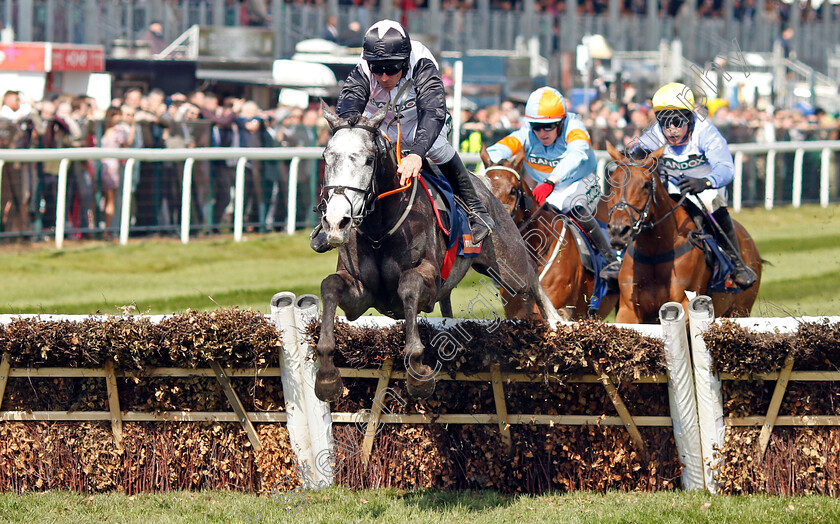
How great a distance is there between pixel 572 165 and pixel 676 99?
2.53 ft

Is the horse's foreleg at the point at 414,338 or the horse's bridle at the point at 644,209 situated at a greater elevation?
the horse's bridle at the point at 644,209

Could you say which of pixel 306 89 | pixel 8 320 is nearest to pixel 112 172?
pixel 306 89

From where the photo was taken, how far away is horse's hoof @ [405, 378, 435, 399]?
16.0 feet

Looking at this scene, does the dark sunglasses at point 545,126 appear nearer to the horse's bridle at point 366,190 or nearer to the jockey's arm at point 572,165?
the jockey's arm at point 572,165

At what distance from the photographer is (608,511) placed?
16.3 ft

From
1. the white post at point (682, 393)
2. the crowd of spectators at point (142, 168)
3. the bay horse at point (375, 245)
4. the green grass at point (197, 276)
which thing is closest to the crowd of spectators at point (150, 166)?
the crowd of spectators at point (142, 168)

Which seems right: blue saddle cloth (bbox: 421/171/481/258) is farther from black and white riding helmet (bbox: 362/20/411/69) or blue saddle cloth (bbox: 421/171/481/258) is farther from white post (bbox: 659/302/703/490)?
white post (bbox: 659/302/703/490)

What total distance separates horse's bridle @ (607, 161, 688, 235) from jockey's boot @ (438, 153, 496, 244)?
1.08 meters

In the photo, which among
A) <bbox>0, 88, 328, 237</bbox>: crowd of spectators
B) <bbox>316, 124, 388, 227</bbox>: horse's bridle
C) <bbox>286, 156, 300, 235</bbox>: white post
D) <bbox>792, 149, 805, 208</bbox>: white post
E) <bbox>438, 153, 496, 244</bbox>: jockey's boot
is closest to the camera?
<bbox>316, 124, 388, 227</bbox>: horse's bridle

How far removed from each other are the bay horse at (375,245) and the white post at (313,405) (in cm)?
23

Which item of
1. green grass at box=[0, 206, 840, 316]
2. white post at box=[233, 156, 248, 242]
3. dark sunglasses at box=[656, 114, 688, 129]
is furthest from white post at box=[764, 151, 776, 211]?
dark sunglasses at box=[656, 114, 688, 129]

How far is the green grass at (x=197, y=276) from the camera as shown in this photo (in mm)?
9711

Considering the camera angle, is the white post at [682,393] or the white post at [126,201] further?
the white post at [126,201]

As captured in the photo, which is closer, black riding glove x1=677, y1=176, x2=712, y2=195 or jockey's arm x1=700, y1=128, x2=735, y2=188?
black riding glove x1=677, y1=176, x2=712, y2=195
